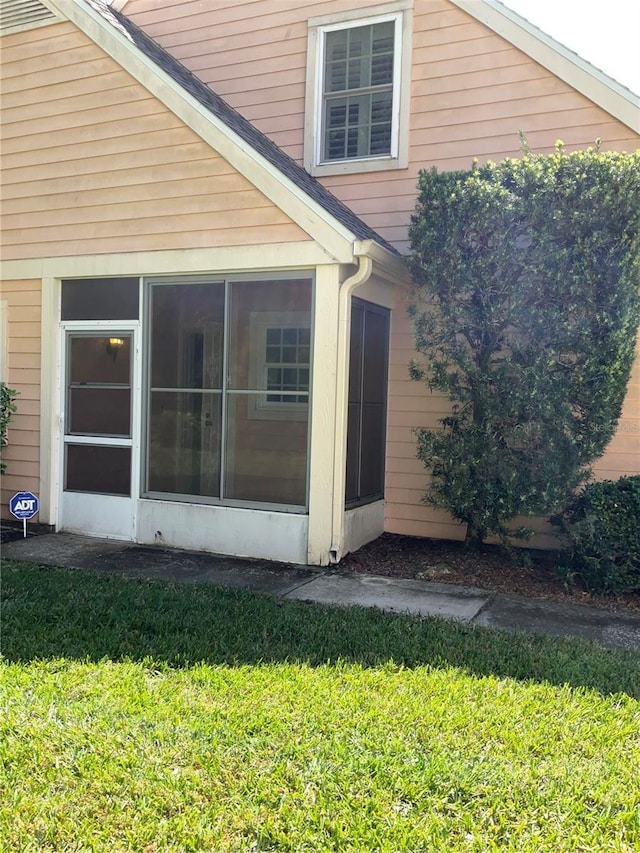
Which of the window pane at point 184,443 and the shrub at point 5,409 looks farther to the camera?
the shrub at point 5,409

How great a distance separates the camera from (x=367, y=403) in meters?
7.21

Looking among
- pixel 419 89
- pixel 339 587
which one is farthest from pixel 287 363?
pixel 419 89

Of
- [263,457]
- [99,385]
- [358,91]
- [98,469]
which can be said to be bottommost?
[98,469]

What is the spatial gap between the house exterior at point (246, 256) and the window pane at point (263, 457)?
0.02m

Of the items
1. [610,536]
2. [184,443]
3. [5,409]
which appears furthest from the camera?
[5,409]

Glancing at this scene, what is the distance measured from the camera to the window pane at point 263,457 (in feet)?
21.5

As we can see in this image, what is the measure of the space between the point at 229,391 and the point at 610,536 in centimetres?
378

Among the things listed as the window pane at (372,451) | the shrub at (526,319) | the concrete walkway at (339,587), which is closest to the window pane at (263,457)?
the concrete walkway at (339,587)

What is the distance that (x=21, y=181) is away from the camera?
25.2ft

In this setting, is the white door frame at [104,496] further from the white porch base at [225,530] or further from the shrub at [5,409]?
the shrub at [5,409]

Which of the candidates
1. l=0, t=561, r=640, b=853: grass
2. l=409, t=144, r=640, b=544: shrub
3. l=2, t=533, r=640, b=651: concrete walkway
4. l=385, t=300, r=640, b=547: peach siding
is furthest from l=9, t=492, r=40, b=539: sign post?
l=409, t=144, r=640, b=544: shrub

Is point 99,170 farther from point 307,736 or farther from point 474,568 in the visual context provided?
point 307,736

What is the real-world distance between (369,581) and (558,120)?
517cm

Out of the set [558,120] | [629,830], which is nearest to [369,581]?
[629,830]
